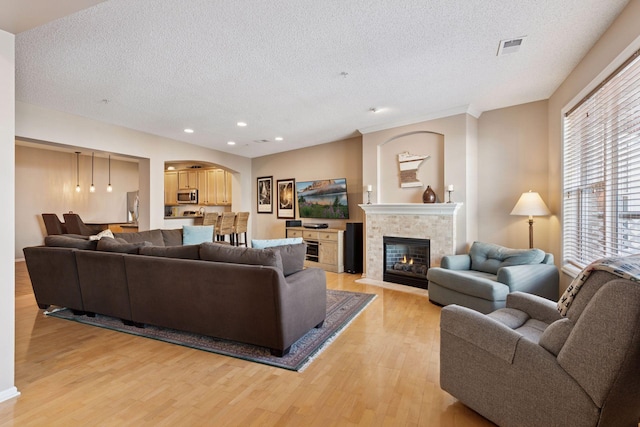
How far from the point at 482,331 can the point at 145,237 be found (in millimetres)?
4910

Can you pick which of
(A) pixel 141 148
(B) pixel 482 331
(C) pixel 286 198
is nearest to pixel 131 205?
(A) pixel 141 148

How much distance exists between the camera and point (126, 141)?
205 inches

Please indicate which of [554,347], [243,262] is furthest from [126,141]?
[554,347]

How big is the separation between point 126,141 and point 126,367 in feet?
13.3

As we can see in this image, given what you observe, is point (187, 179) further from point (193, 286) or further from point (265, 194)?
point (193, 286)

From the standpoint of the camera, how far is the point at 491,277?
3.67 metres

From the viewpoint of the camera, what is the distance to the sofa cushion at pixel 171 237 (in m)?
5.37

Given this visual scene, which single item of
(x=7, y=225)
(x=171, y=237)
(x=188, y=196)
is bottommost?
(x=171, y=237)

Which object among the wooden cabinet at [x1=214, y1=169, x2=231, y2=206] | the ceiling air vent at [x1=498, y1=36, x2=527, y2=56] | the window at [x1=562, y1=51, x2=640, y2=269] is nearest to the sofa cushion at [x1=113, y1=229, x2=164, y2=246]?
the wooden cabinet at [x1=214, y1=169, x2=231, y2=206]

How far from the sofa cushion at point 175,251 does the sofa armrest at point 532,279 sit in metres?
3.18

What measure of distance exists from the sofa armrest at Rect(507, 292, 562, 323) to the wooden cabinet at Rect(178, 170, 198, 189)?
8591mm

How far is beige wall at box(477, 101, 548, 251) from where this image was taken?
422 cm

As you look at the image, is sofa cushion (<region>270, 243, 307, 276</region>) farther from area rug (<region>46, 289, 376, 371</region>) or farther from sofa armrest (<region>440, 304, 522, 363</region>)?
sofa armrest (<region>440, 304, 522, 363</region>)

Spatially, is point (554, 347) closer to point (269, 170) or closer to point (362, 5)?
point (362, 5)
